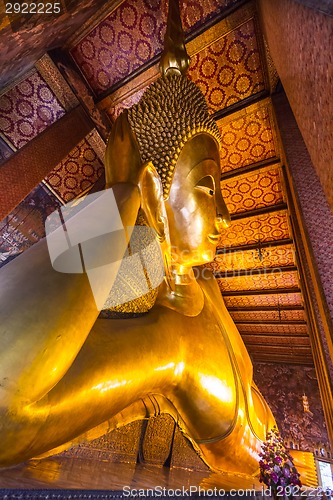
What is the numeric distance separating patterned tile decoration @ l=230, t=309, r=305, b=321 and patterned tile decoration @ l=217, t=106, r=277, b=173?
3.09 m

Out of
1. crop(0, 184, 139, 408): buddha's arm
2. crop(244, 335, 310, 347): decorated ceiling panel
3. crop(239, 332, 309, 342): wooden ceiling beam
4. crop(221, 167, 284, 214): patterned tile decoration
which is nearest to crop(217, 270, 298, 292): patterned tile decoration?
crop(221, 167, 284, 214): patterned tile decoration

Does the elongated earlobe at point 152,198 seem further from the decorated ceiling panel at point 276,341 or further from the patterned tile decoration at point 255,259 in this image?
the decorated ceiling panel at point 276,341

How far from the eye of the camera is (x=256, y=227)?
4121mm

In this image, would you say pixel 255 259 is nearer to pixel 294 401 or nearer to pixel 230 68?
pixel 230 68

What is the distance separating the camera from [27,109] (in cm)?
300

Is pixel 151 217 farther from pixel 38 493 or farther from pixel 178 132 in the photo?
pixel 38 493

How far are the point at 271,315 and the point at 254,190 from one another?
2837 millimetres

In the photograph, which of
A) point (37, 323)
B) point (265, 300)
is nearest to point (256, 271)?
point (265, 300)

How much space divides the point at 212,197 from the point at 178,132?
28cm

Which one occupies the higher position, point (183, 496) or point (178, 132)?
point (178, 132)

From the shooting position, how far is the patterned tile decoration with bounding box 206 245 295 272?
4355 millimetres

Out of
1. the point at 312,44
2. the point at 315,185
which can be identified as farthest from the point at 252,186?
the point at 312,44

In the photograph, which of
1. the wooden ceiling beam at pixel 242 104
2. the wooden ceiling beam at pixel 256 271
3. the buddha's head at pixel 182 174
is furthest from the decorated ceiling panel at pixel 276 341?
the buddha's head at pixel 182 174

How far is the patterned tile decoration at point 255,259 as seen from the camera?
4.36 m
